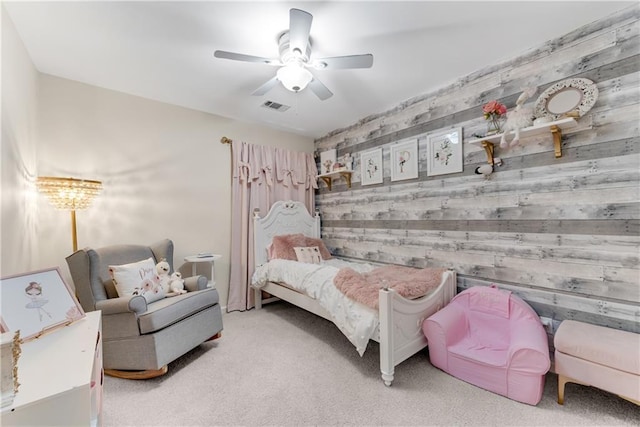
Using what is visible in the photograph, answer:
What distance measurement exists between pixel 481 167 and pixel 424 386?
1.82 meters

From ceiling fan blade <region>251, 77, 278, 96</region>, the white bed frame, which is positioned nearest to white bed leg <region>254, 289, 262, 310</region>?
A: the white bed frame

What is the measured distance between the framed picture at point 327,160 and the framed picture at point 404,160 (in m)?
1.05

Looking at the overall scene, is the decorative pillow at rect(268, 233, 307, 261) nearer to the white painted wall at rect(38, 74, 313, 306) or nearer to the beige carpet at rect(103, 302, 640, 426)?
the white painted wall at rect(38, 74, 313, 306)

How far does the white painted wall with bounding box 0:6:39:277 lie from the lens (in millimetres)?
1665

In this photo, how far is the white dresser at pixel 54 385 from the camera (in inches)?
31.5

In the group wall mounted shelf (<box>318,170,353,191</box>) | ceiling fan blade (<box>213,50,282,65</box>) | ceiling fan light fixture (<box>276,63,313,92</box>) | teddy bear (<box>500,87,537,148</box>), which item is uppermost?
ceiling fan blade (<box>213,50,282,65</box>)

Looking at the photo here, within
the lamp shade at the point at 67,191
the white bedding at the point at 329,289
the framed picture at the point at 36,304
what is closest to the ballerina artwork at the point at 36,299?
the framed picture at the point at 36,304

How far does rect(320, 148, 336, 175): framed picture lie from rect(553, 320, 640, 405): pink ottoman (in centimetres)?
305

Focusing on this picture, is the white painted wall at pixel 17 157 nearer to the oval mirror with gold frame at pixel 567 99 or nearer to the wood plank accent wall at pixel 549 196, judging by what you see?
the wood plank accent wall at pixel 549 196

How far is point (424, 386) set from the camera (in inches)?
75.5

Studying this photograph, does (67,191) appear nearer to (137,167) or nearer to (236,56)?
(137,167)

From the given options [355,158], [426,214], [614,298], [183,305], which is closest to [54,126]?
[183,305]

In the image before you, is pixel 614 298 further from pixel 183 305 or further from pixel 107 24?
pixel 107 24

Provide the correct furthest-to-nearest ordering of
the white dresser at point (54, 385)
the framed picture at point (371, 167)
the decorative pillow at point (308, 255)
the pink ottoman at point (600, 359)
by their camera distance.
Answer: the decorative pillow at point (308, 255) → the framed picture at point (371, 167) → the pink ottoman at point (600, 359) → the white dresser at point (54, 385)
